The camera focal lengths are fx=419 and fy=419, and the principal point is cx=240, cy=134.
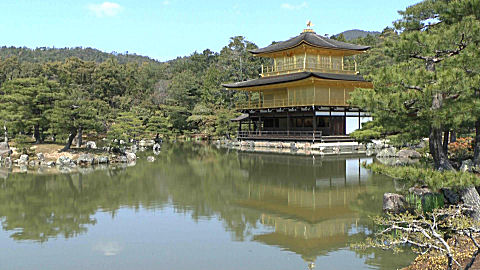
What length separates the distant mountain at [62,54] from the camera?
125000mm

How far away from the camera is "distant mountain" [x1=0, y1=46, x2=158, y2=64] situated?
12500 cm

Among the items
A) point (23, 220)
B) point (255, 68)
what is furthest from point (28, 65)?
point (23, 220)

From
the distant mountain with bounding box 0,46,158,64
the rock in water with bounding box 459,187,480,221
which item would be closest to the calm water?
the rock in water with bounding box 459,187,480,221

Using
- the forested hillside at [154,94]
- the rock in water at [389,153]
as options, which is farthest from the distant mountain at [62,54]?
the rock in water at [389,153]

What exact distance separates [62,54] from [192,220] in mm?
148505

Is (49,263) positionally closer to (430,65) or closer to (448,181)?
(448,181)

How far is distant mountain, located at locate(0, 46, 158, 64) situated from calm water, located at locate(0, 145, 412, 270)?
115483 millimetres

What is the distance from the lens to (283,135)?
3019cm

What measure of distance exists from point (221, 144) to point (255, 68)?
19548 millimetres

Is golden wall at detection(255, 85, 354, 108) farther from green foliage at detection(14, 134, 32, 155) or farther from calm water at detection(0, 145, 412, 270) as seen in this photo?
green foliage at detection(14, 134, 32, 155)

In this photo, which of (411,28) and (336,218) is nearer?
(411,28)

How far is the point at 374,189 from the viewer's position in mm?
13305

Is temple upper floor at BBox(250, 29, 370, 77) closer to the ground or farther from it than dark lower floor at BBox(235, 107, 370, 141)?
farther from it

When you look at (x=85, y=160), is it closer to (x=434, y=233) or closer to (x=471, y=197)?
(x=471, y=197)
